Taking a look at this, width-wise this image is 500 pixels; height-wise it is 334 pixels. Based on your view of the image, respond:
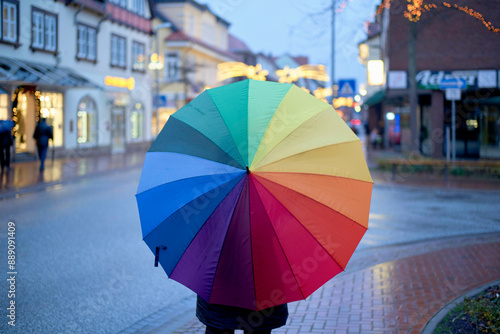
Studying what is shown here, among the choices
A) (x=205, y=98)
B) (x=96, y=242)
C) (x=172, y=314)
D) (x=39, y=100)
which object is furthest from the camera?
(x=39, y=100)

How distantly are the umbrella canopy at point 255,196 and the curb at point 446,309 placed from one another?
7.05 ft

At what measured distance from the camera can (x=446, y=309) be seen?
222 inches

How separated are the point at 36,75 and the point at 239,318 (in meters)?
22.7

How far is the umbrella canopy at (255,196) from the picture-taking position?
3082 millimetres

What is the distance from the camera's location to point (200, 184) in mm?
3184

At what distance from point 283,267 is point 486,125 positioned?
97.1ft

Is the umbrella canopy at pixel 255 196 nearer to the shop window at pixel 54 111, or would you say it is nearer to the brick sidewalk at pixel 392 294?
the brick sidewalk at pixel 392 294

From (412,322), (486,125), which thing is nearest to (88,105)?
(486,125)

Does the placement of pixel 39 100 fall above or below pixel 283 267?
→ above

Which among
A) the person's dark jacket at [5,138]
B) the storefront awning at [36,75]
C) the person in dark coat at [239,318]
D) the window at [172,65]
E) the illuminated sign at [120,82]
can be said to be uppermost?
the window at [172,65]

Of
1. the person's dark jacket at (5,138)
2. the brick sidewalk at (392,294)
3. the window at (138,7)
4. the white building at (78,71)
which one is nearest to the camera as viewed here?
the brick sidewalk at (392,294)

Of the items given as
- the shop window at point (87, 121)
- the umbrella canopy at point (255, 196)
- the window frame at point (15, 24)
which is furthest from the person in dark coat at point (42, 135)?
the umbrella canopy at point (255, 196)

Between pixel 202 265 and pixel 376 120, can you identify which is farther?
pixel 376 120

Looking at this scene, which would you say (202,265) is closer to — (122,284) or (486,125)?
(122,284)
